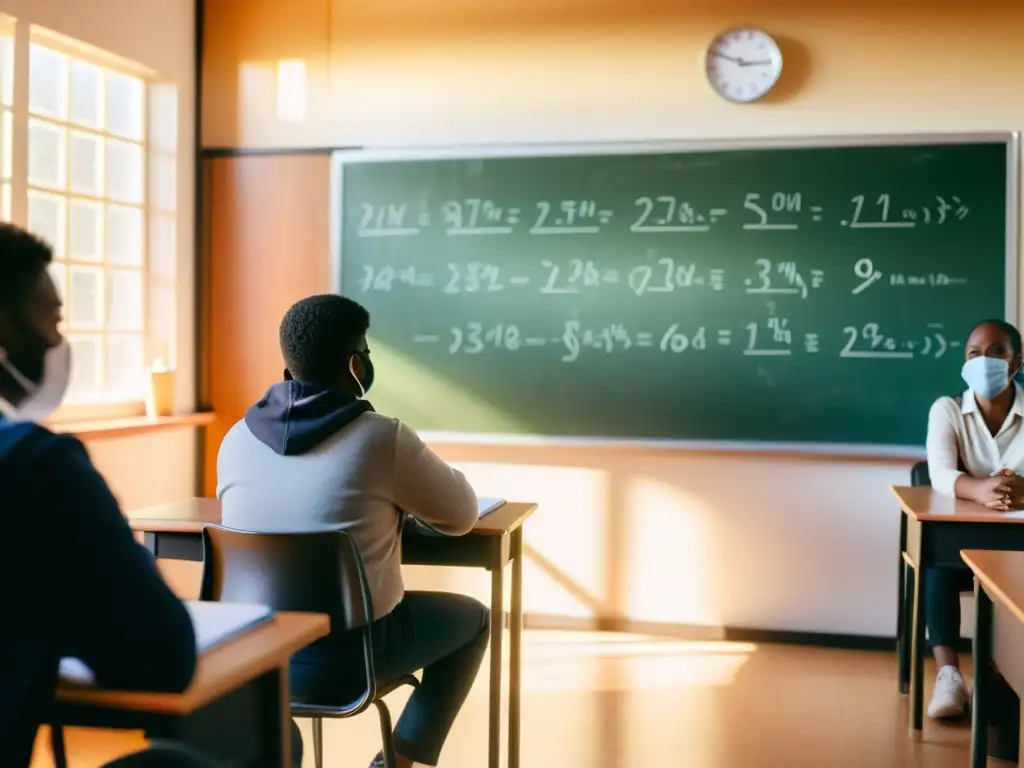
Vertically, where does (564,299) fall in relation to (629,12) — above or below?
below

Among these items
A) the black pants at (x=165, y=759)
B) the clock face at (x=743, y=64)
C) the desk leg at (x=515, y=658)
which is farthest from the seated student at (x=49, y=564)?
the clock face at (x=743, y=64)

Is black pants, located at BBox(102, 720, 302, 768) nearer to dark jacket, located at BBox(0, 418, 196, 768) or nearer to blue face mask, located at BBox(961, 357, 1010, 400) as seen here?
dark jacket, located at BBox(0, 418, 196, 768)

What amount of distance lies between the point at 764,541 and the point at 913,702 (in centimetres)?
107

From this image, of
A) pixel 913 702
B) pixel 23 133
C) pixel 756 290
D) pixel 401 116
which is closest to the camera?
pixel 913 702

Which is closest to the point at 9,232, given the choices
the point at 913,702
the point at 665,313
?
the point at 913,702

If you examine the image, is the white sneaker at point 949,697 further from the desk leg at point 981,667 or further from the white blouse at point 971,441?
the desk leg at point 981,667

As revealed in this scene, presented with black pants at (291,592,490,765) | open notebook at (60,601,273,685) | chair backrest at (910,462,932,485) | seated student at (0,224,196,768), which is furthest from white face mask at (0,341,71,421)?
chair backrest at (910,462,932,485)

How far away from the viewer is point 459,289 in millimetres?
4387

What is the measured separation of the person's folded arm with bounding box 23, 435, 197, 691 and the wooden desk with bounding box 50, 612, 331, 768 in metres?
0.03

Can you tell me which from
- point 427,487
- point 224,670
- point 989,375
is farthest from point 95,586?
point 989,375

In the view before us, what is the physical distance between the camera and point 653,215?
4203 millimetres

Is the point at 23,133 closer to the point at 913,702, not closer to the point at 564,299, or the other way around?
the point at 564,299

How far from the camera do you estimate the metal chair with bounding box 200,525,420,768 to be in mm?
2025

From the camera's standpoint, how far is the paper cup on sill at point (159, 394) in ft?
14.0
